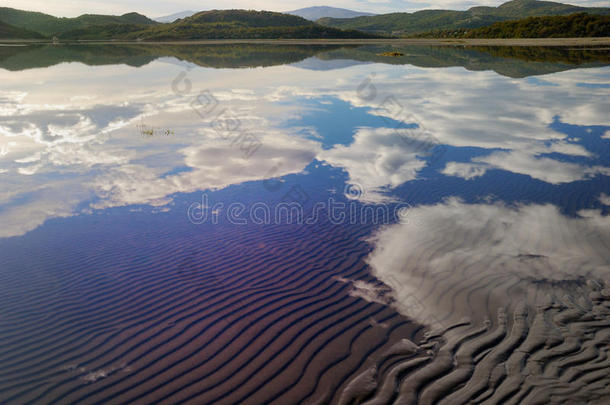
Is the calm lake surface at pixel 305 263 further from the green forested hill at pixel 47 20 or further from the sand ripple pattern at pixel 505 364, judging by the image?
the green forested hill at pixel 47 20

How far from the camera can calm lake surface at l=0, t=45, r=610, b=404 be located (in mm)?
4578

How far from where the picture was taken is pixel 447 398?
4199 mm

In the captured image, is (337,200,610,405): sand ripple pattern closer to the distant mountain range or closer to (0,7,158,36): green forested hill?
the distant mountain range

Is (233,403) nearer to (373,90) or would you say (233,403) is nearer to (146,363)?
(146,363)

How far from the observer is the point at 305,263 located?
7.09 m

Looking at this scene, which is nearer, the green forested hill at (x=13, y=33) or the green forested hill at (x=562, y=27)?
the green forested hill at (x=562, y=27)

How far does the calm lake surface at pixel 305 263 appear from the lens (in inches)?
180

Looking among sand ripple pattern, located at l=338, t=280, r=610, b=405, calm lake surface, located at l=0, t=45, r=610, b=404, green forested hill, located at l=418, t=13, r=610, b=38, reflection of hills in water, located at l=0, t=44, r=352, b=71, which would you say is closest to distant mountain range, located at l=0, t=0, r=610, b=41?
green forested hill, located at l=418, t=13, r=610, b=38

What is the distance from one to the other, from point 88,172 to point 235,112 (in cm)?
969


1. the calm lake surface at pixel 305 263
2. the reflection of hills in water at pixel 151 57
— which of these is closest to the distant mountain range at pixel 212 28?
the reflection of hills in water at pixel 151 57

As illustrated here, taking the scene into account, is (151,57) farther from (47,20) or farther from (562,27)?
(47,20)

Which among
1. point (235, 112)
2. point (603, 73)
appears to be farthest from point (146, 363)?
point (603, 73)

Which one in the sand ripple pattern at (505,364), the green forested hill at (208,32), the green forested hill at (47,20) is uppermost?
the green forested hill at (47,20)

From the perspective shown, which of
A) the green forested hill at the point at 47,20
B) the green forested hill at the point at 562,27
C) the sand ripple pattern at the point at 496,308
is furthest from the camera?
the green forested hill at the point at 47,20
